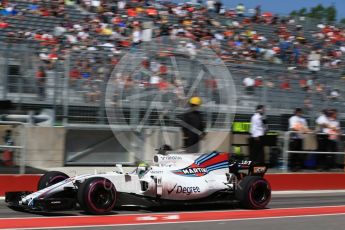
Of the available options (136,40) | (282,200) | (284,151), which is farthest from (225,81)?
(136,40)

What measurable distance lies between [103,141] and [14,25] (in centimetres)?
629

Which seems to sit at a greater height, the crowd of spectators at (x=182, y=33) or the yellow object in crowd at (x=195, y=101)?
the crowd of spectators at (x=182, y=33)

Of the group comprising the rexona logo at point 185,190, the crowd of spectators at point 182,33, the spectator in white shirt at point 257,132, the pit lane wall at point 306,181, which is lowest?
the pit lane wall at point 306,181

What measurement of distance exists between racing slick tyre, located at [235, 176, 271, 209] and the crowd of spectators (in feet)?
14.0

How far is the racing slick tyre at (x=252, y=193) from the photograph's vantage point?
9070mm

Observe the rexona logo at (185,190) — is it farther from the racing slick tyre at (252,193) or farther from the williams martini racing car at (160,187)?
the racing slick tyre at (252,193)

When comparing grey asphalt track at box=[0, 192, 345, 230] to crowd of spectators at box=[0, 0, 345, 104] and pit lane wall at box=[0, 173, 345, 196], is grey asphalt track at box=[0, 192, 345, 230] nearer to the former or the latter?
pit lane wall at box=[0, 173, 345, 196]

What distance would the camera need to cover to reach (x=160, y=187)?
321 inches

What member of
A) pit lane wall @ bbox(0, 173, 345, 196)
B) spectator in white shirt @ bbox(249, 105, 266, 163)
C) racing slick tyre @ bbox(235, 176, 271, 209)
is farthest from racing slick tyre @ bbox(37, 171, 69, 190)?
spectator in white shirt @ bbox(249, 105, 266, 163)

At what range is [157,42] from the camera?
8.26m

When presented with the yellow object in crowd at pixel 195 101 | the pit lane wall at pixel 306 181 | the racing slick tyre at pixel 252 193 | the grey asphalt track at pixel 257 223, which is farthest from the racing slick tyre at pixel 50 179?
the pit lane wall at pixel 306 181

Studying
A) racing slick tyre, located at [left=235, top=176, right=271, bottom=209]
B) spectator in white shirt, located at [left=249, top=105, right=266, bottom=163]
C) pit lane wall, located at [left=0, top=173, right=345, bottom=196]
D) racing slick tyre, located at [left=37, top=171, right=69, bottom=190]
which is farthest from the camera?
spectator in white shirt, located at [left=249, top=105, right=266, bottom=163]

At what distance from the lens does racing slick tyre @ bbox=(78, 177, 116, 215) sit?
741 cm

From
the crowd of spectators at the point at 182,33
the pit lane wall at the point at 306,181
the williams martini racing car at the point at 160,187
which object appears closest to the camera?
the williams martini racing car at the point at 160,187
